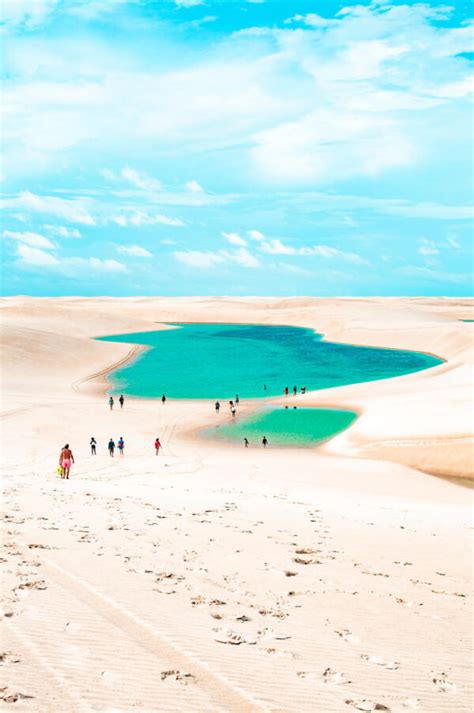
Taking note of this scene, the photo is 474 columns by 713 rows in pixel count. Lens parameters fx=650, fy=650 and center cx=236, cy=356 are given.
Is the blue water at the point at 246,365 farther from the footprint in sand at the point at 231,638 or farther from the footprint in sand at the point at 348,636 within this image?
the footprint in sand at the point at 231,638

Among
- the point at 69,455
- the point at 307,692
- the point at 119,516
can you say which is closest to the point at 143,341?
the point at 69,455

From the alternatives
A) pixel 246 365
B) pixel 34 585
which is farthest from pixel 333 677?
pixel 246 365

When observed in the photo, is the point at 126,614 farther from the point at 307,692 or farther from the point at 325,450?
the point at 325,450

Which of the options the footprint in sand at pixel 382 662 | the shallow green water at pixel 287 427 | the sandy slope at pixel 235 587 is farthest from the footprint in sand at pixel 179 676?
the shallow green water at pixel 287 427

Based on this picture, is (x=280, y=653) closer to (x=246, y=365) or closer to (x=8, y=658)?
(x=8, y=658)

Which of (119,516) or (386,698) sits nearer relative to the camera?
(386,698)

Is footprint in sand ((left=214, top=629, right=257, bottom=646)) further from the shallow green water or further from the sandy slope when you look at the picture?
the shallow green water
